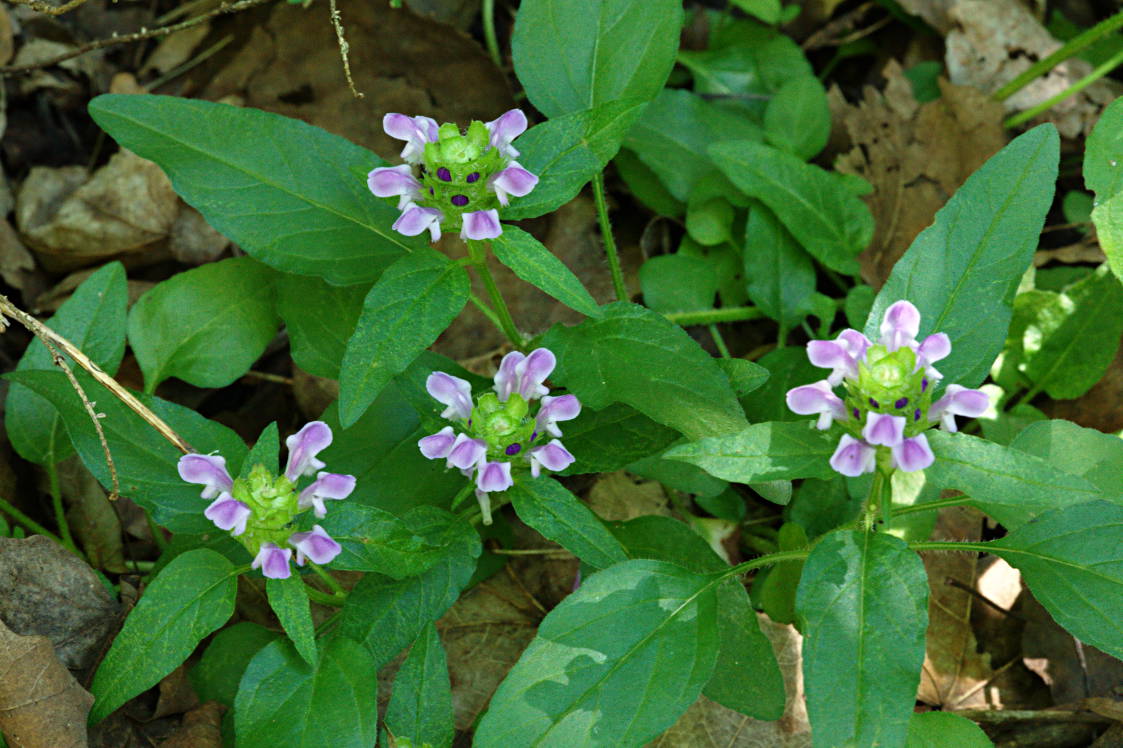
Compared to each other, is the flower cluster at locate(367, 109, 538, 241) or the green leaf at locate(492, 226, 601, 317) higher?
the flower cluster at locate(367, 109, 538, 241)

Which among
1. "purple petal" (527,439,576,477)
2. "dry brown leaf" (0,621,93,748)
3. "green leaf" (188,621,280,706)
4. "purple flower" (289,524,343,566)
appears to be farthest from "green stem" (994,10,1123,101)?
"dry brown leaf" (0,621,93,748)

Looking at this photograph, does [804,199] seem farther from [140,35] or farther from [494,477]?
[140,35]

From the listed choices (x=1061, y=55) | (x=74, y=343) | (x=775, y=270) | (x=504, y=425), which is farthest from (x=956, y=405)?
(x=74, y=343)

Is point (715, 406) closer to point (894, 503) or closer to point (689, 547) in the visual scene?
point (689, 547)

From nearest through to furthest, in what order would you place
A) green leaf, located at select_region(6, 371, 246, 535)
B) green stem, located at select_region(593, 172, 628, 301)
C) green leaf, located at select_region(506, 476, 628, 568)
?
green leaf, located at select_region(506, 476, 628, 568) < green leaf, located at select_region(6, 371, 246, 535) < green stem, located at select_region(593, 172, 628, 301)

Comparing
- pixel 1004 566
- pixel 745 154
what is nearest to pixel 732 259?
pixel 745 154

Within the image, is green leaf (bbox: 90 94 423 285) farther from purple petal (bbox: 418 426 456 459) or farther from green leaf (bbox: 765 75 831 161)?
green leaf (bbox: 765 75 831 161)
